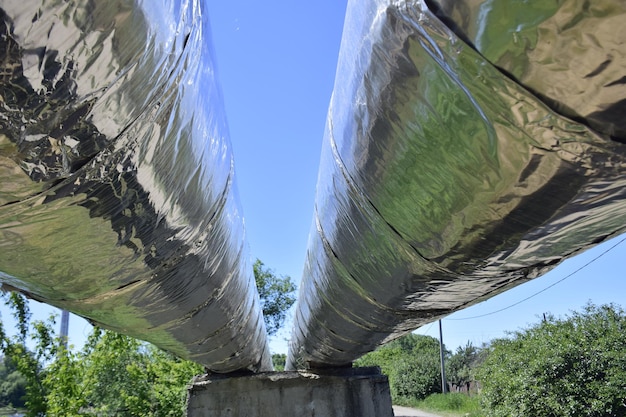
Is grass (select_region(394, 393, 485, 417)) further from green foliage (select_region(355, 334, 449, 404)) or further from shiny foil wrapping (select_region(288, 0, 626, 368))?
shiny foil wrapping (select_region(288, 0, 626, 368))

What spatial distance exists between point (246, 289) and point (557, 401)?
7008mm

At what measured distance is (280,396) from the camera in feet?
16.7

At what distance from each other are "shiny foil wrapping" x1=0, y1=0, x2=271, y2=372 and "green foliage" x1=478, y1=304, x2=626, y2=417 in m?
7.41

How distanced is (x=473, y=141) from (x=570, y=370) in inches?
332

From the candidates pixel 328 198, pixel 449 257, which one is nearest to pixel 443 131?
pixel 449 257

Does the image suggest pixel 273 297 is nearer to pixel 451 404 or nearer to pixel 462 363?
pixel 451 404

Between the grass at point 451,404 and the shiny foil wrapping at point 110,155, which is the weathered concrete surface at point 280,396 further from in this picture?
the grass at point 451,404

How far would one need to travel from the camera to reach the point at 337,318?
280cm

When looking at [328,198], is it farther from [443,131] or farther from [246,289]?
[246,289]

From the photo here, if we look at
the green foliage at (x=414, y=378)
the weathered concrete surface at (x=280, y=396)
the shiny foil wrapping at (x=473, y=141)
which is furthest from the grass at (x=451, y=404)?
the shiny foil wrapping at (x=473, y=141)

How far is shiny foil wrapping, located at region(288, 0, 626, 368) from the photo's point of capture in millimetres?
677

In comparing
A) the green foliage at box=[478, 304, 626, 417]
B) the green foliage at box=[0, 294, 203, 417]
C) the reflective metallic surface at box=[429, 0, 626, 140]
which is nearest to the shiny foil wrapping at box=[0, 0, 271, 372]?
the reflective metallic surface at box=[429, 0, 626, 140]

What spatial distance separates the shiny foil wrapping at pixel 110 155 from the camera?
0.74 meters

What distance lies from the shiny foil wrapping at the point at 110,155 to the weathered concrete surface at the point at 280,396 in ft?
11.5
